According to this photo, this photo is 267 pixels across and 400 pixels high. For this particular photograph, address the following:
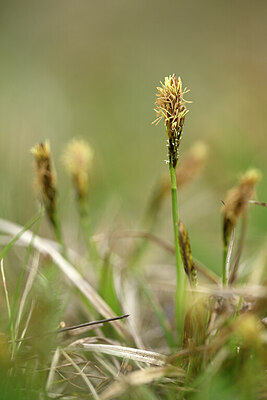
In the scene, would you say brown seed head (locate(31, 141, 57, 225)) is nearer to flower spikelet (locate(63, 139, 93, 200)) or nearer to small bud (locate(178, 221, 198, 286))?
flower spikelet (locate(63, 139, 93, 200))

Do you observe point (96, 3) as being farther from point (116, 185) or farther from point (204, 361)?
point (204, 361)

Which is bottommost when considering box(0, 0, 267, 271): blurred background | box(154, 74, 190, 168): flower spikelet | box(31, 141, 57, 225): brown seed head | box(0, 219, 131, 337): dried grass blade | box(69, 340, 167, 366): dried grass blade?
box(69, 340, 167, 366): dried grass blade

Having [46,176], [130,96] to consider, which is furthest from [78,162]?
[130,96]

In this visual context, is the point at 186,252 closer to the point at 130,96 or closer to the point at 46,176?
the point at 46,176

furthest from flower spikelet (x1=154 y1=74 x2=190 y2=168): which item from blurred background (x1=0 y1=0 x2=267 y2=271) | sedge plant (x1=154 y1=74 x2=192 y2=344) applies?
blurred background (x1=0 y1=0 x2=267 y2=271)

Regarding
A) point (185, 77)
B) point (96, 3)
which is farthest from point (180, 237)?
point (96, 3)
